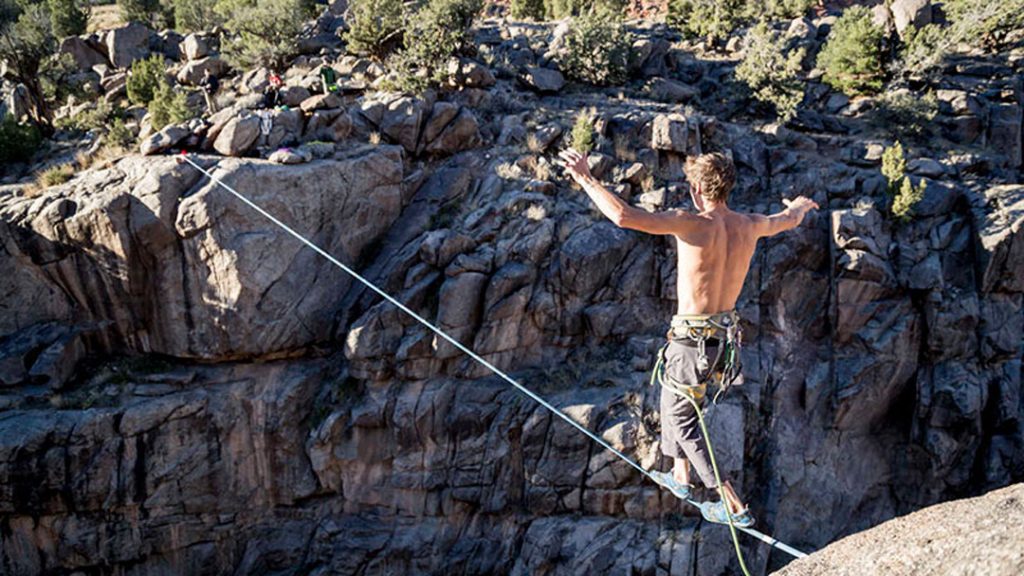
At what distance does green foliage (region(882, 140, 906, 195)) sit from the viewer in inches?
625

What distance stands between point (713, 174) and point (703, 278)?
983 millimetres

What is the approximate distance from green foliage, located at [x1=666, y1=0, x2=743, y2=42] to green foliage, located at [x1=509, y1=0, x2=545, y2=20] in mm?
6770

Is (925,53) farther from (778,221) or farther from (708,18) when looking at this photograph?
(778,221)

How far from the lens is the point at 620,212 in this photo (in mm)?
4773

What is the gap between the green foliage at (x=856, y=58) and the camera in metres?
20.3

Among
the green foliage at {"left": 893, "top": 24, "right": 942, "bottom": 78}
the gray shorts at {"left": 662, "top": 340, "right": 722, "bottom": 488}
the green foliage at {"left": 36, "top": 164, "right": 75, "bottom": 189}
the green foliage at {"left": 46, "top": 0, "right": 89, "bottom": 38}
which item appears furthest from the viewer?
the green foliage at {"left": 46, "top": 0, "right": 89, "bottom": 38}

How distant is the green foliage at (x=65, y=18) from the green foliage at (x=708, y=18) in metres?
24.5

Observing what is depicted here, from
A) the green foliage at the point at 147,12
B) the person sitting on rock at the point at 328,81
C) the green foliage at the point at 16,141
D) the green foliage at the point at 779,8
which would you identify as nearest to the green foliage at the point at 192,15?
the green foliage at the point at 147,12

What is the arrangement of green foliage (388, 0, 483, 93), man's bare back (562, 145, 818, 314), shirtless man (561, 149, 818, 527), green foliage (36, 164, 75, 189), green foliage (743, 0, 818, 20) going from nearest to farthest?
man's bare back (562, 145, 818, 314) < shirtless man (561, 149, 818, 527) < green foliage (36, 164, 75, 189) < green foliage (388, 0, 483, 93) < green foliage (743, 0, 818, 20)

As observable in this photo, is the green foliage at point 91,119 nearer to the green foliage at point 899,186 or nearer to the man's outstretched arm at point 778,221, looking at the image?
the man's outstretched arm at point 778,221

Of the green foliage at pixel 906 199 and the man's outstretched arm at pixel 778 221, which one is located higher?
the man's outstretched arm at pixel 778 221

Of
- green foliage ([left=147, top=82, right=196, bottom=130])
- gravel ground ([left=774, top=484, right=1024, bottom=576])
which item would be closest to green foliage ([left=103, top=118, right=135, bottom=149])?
green foliage ([left=147, top=82, right=196, bottom=130])

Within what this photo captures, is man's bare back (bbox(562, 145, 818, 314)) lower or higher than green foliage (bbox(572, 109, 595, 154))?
higher

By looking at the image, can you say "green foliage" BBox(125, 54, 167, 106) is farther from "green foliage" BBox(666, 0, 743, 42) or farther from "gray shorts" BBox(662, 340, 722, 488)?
→ "green foliage" BBox(666, 0, 743, 42)
